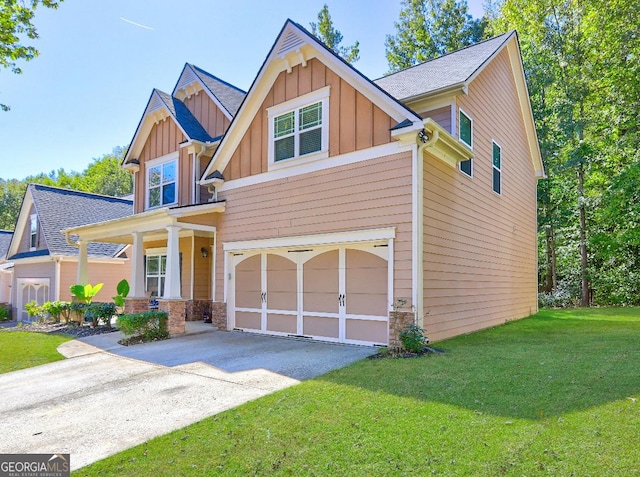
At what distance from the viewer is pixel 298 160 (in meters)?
10.1

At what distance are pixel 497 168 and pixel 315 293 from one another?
6.75 meters

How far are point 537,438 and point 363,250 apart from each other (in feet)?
18.2

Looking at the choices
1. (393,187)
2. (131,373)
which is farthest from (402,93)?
(131,373)

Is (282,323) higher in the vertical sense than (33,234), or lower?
lower

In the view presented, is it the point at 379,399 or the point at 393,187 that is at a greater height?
the point at 393,187

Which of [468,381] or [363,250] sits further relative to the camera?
[363,250]

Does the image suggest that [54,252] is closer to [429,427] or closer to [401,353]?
[401,353]

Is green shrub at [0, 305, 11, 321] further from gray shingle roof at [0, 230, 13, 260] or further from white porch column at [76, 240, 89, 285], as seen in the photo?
white porch column at [76, 240, 89, 285]

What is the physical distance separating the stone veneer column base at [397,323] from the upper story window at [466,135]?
164 inches

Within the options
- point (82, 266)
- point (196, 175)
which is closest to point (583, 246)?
point (196, 175)

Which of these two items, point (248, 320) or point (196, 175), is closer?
point (248, 320)

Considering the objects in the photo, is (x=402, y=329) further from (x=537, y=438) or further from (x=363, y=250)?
(x=537, y=438)

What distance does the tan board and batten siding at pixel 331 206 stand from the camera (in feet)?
27.0

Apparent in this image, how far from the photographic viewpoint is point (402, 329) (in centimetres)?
787
